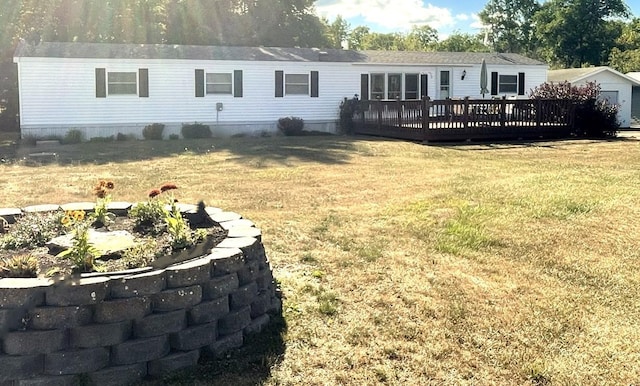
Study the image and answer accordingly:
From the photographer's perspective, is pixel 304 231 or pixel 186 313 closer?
pixel 186 313

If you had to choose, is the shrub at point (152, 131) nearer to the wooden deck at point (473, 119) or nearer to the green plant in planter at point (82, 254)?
the wooden deck at point (473, 119)

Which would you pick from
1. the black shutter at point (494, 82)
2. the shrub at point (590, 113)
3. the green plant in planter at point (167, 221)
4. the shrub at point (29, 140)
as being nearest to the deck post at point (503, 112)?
the shrub at point (590, 113)

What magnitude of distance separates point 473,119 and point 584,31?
36.0 metres

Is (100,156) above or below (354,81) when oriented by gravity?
below

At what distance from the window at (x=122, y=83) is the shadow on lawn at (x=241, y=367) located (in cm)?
1667

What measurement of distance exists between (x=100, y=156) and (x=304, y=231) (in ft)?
30.5

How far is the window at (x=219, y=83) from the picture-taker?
19.9 metres

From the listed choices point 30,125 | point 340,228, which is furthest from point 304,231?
point 30,125

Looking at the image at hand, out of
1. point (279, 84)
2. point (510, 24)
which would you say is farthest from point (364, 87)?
point (510, 24)

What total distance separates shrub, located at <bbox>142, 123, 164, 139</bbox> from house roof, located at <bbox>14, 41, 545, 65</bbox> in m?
2.19

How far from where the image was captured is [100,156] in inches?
553

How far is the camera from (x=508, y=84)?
24828 mm

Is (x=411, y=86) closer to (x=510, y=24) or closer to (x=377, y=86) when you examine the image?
(x=377, y=86)

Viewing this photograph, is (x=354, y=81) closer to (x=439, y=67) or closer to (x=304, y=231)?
(x=439, y=67)
